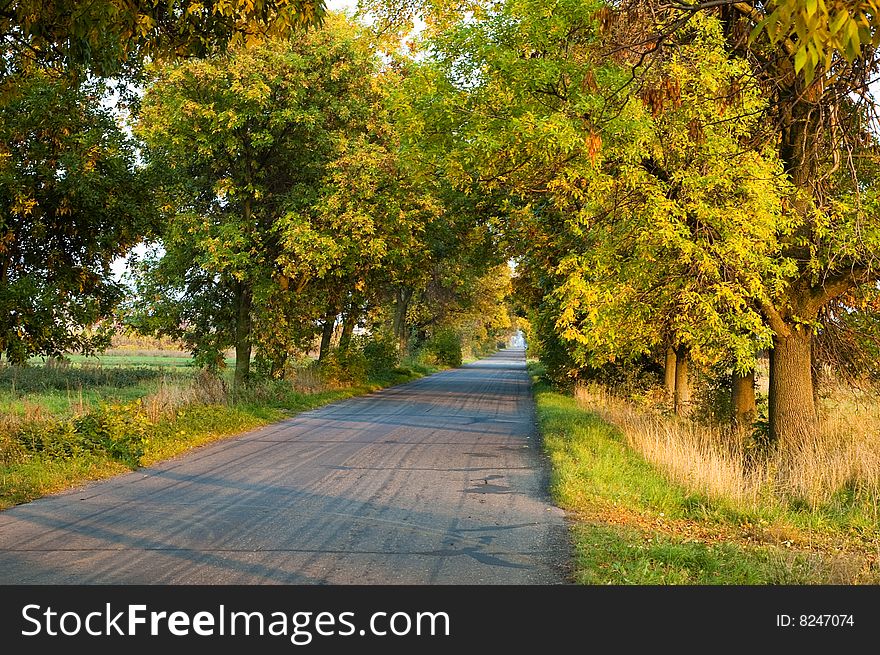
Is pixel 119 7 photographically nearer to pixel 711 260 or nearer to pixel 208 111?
pixel 711 260

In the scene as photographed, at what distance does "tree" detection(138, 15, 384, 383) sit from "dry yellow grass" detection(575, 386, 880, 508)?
10.8m

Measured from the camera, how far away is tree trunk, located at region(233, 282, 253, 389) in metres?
22.1

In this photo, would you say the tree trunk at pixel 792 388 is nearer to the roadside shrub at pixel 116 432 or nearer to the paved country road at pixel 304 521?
the paved country road at pixel 304 521

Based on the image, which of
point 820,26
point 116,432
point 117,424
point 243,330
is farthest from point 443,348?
point 820,26

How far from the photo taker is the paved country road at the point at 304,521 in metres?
6.00

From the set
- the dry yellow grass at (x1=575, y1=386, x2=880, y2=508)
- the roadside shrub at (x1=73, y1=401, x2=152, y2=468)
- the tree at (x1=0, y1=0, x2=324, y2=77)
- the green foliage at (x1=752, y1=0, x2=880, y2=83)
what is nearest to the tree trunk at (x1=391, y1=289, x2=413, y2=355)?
the dry yellow grass at (x1=575, y1=386, x2=880, y2=508)

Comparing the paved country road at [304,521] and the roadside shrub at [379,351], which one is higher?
the roadside shrub at [379,351]

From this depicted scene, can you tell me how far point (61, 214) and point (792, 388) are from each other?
41.8 feet

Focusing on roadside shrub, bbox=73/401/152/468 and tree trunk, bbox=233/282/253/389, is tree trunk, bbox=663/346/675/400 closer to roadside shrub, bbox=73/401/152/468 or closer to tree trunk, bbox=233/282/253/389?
tree trunk, bbox=233/282/253/389

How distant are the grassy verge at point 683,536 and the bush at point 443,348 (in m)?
48.8

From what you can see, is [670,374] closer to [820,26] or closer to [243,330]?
[243,330]

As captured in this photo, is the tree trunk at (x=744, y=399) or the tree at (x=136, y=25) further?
the tree trunk at (x=744, y=399)

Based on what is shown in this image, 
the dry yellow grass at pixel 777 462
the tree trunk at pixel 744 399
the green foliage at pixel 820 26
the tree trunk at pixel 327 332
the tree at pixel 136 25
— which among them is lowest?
the dry yellow grass at pixel 777 462

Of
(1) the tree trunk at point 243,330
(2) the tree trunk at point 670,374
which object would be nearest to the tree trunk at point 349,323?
(1) the tree trunk at point 243,330
